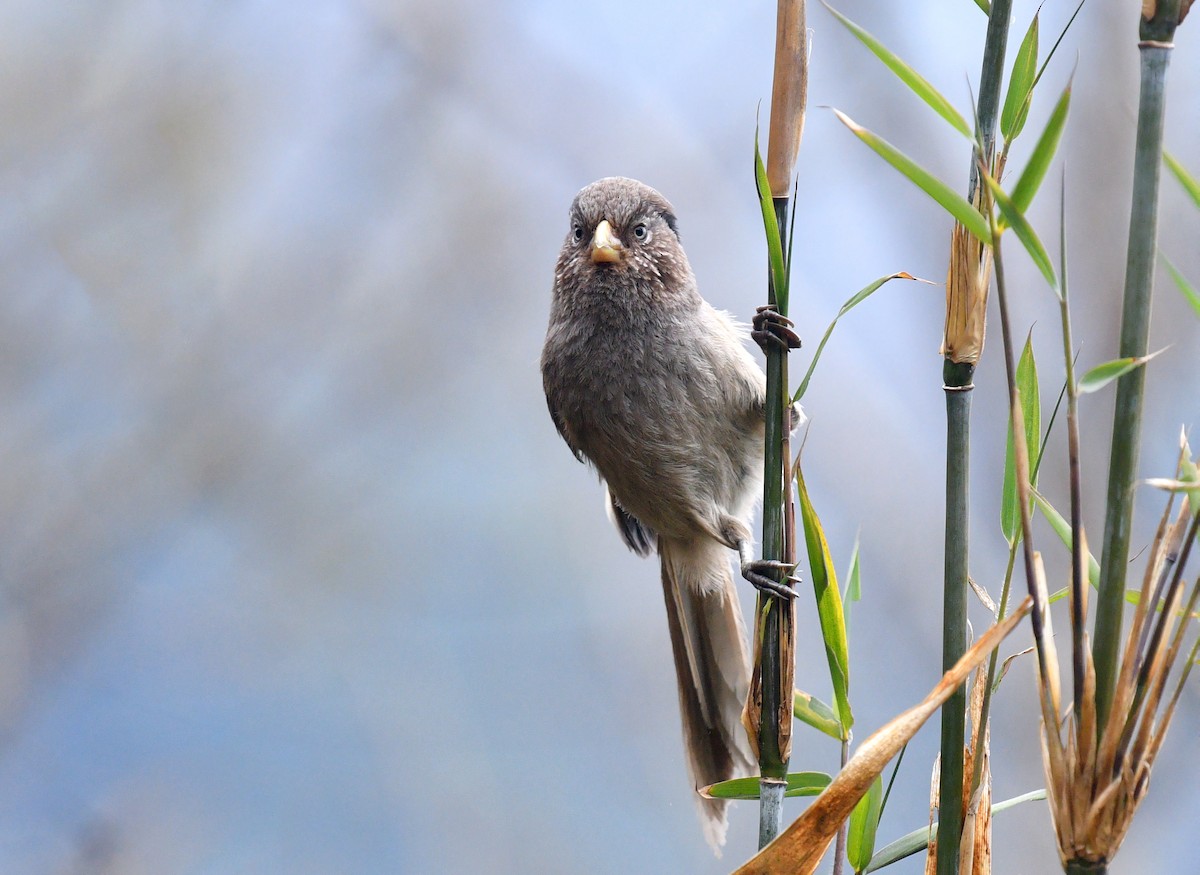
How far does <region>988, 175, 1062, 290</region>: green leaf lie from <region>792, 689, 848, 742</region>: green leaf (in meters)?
0.58

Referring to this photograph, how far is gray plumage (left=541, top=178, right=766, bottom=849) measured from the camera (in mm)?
1816

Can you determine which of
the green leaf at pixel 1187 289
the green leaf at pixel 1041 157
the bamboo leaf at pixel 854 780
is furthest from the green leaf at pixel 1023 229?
the bamboo leaf at pixel 854 780

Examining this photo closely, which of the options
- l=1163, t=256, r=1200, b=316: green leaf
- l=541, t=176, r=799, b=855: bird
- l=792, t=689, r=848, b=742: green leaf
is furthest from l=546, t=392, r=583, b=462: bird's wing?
l=1163, t=256, r=1200, b=316: green leaf

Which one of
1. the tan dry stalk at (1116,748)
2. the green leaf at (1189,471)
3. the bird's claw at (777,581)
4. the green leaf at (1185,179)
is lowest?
the tan dry stalk at (1116,748)

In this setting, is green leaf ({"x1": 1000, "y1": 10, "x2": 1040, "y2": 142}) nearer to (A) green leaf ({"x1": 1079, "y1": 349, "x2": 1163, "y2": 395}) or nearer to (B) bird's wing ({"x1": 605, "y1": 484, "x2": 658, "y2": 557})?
(A) green leaf ({"x1": 1079, "y1": 349, "x2": 1163, "y2": 395})

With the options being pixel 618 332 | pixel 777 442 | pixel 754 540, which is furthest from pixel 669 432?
pixel 777 442

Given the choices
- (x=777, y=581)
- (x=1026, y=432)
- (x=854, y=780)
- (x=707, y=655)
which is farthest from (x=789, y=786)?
(x=707, y=655)

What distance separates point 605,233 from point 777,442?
825 mm

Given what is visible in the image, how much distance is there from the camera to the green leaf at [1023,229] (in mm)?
776

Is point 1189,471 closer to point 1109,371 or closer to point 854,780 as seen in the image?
point 1109,371

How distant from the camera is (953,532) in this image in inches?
38.2

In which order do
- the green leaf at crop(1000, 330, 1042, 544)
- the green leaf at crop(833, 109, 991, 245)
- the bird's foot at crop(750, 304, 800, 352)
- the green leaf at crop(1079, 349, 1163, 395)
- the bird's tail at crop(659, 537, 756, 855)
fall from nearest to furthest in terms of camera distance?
the green leaf at crop(1079, 349, 1163, 395), the green leaf at crop(833, 109, 991, 245), the green leaf at crop(1000, 330, 1042, 544), the bird's foot at crop(750, 304, 800, 352), the bird's tail at crop(659, 537, 756, 855)

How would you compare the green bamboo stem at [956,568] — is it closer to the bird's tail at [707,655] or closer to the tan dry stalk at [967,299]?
the tan dry stalk at [967,299]

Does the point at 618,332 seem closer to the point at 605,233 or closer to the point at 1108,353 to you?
the point at 605,233
